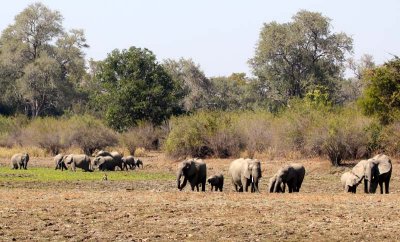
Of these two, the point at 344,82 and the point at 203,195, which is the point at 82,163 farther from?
the point at 344,82

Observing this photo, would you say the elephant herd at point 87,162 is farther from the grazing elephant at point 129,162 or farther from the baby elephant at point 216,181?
the baby elephant at point 216,181

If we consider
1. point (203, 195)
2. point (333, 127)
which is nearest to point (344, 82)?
point (333, 127)

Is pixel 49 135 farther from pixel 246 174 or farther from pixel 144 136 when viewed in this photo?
pixel 246 174

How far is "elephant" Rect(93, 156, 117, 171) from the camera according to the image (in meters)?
46.5

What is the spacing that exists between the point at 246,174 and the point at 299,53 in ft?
152

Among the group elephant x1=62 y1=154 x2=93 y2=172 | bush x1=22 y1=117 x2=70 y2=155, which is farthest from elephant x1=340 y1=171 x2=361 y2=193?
bush x1=22 y1=117 x2=70 y2=155

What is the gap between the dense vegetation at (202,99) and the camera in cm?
4466

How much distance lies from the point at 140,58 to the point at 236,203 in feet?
141

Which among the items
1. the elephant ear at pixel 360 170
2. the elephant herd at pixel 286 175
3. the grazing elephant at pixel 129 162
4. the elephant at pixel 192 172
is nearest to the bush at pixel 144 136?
the grazing elephant at pixel 129 162

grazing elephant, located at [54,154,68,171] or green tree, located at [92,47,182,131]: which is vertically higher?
green tree, located at [92,47,182,131]

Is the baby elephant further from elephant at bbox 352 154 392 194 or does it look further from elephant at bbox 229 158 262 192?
elephant at bbox 352 154 392 194

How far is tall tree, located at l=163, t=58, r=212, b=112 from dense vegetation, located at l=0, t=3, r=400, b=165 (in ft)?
0.47

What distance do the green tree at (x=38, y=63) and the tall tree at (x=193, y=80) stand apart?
11976 mm

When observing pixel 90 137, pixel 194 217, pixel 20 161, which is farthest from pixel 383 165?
pixel 90 137
